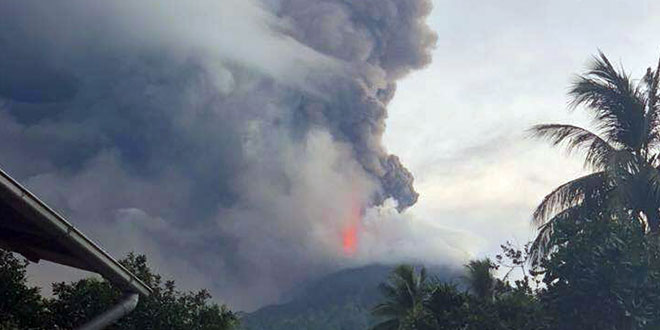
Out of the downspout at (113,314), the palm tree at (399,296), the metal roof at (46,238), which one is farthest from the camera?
the palm tree at (399,296)

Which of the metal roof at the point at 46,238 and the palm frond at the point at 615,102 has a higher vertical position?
the palm frond at the point at 615,102

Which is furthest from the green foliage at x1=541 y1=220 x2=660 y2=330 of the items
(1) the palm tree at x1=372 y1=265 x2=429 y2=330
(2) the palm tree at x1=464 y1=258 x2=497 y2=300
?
(1) the palm tree at x1=372 y1=265 x2=429 y2=330

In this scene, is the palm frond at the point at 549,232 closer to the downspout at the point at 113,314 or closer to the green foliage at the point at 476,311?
the green foliage at the point at 476,311

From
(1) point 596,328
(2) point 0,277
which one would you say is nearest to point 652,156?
(1) point 596,328

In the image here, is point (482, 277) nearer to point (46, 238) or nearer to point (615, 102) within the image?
point (615, 102)

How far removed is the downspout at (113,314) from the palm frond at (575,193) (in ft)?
58.9

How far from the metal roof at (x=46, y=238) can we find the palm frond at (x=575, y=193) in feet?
58.4

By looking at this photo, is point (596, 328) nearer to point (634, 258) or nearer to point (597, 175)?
point (634, 258)

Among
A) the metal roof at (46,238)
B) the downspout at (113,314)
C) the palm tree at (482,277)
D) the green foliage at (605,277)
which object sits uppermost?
the palm tree at (482,277)

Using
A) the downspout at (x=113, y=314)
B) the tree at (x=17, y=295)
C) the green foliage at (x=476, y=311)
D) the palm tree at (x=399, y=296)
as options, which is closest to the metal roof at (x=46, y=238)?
the downspout at (x=113, y=314)

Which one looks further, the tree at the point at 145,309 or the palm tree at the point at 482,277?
the palm tree at the point at 482,277

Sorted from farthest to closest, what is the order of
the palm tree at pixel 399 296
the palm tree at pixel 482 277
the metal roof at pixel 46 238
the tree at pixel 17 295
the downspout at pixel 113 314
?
1. the palm tree at pixel 399 296
2. the palm tree at pixel 482 277
3. the tree at pixel 17 295
4. the downspout at pixel 113 314
5. the metal roof at pixel 46 238

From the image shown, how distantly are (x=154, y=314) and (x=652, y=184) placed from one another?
18.5 metres

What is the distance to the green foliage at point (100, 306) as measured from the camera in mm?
19828
